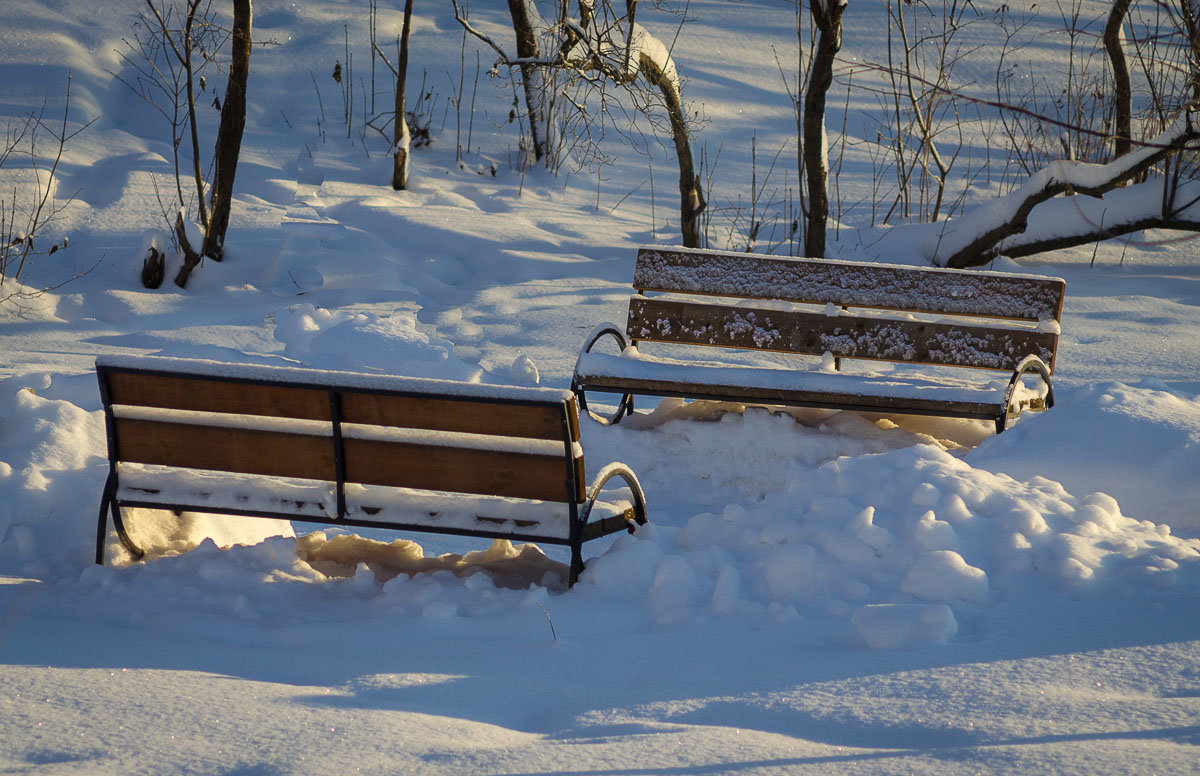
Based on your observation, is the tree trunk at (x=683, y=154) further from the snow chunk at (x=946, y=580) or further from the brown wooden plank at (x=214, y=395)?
the snow chunk at (x=946, y=580)

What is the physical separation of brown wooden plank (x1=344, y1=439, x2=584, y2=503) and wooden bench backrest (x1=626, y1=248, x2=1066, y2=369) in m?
2.56

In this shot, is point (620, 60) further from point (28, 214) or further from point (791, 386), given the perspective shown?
point (28, 214)

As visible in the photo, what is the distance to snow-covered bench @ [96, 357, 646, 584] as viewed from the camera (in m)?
3.29

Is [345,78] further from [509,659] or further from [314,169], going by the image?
[509,659]

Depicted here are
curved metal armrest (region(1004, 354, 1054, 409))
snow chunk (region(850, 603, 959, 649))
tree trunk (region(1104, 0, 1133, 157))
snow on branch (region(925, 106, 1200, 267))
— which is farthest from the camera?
tree trunk (region(1104, 0, 1133, 157))

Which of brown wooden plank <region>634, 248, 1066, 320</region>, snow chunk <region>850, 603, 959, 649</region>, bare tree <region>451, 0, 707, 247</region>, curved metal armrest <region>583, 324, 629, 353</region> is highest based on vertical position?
bare tree <region>451, 0, 707, 247</region>

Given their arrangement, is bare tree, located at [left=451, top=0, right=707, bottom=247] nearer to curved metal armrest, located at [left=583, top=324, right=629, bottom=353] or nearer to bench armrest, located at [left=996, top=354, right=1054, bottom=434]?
curved metal armrest, located at [left=583, top=324, right=629, bottom=353]

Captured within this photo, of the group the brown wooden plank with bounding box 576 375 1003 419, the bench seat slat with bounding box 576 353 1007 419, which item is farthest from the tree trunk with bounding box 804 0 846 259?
the brown wooden plank with bounding box 576 375 1003 419

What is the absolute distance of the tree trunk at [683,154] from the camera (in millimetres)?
8141

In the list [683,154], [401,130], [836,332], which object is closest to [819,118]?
[683,154]

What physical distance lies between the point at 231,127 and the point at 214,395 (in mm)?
5434

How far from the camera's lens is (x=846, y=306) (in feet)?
18.9

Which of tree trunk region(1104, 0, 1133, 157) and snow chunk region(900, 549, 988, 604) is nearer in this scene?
snow chunk region(900, 549, 988, 604)

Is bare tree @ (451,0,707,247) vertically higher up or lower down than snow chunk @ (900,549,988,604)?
higher up
